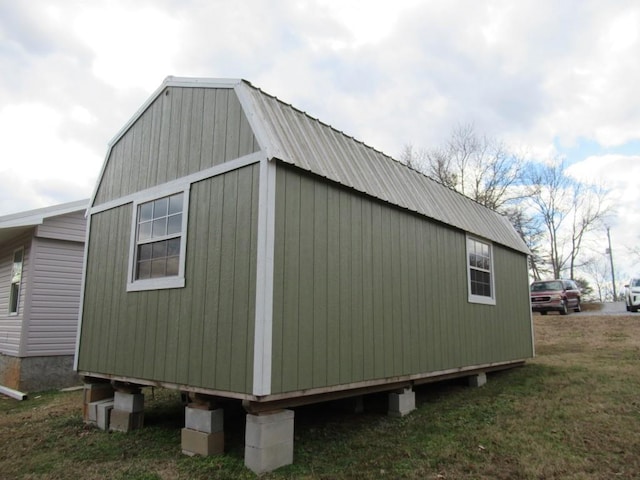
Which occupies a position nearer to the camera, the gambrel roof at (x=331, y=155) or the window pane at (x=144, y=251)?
the gambrel roof at (x=331, y=155)

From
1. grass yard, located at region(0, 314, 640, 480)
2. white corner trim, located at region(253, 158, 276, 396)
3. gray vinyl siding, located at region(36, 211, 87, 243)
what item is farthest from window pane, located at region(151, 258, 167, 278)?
gray vinyl siding, located at region(36, 211, 87, 243)

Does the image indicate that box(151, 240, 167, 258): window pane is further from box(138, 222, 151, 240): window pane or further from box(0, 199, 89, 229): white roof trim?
box(0, 199, 89, 229): white roof trim

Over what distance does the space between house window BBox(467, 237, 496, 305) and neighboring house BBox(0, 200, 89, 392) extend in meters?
8.62

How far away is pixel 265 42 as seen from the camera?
28.3 ft

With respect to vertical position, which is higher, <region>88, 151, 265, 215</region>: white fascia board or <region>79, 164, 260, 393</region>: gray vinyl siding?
<region>88, 151, 265, 215</region>: white fascia board

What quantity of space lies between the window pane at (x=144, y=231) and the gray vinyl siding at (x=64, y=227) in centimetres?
537

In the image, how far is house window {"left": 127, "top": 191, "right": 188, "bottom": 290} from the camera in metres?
5.24

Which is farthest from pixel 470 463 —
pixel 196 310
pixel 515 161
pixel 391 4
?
pixel 515 161

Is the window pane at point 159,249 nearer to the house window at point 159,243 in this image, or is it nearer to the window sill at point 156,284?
the house window at point 159,243

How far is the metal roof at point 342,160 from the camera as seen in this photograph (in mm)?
4684

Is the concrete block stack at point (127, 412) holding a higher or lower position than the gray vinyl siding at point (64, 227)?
lower

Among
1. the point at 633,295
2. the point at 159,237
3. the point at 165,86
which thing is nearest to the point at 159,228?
the point at 159,237

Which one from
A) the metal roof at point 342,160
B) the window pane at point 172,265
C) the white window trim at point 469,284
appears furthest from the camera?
the white window trim at point 469,284

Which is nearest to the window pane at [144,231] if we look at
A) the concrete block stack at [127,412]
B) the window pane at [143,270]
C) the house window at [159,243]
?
the house window at [159,243]
